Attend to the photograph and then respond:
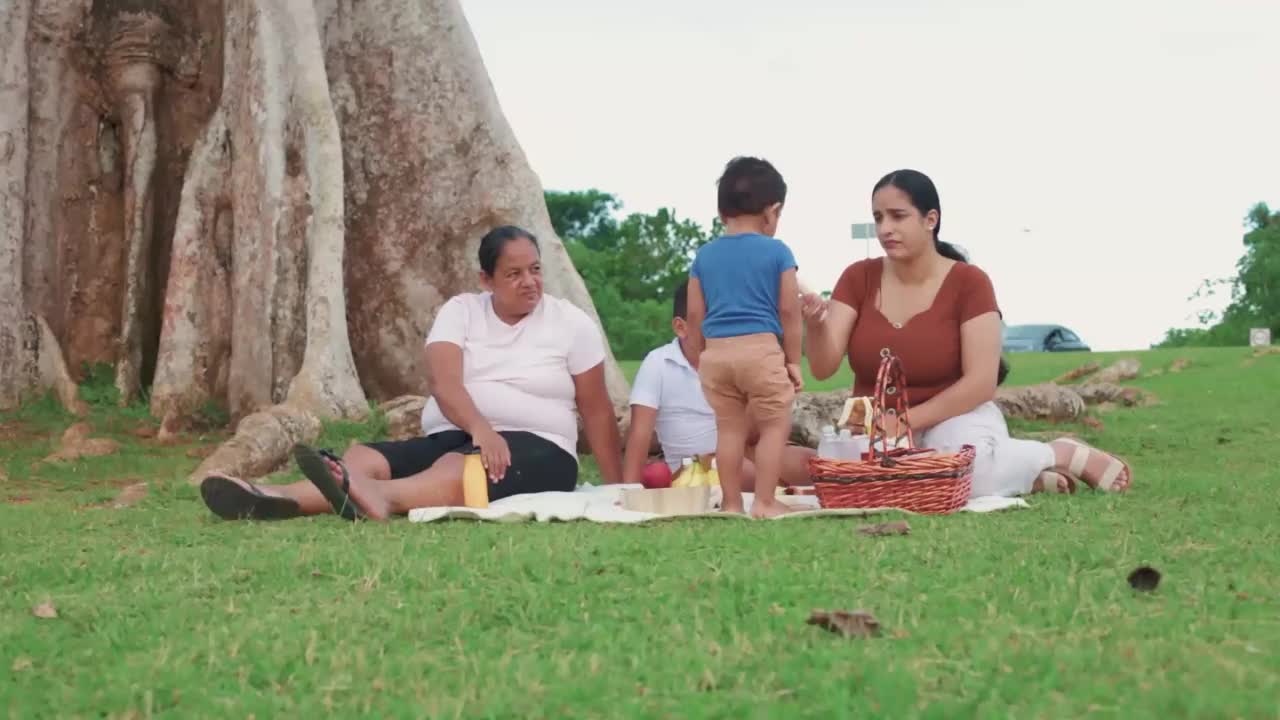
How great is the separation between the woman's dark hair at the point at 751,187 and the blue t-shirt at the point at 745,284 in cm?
11

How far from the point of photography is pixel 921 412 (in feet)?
18.3

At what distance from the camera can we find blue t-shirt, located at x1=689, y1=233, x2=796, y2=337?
508cm

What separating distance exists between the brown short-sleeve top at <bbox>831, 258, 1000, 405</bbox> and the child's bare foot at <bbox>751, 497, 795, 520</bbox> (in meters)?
0.92

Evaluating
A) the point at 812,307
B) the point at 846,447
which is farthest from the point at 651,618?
the point at 846,447

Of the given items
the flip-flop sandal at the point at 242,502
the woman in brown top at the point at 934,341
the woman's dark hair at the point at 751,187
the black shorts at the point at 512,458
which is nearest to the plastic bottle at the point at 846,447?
the woman in brown top at the point at 934,341

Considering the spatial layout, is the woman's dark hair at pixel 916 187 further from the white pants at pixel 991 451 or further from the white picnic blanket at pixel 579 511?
the white picnic blanket at pixel 579 511

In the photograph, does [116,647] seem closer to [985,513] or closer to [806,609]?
[806,609]

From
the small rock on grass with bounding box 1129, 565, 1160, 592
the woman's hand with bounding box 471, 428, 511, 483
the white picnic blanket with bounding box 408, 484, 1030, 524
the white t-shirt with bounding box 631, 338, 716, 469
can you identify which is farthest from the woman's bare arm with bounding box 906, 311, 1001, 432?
the small rock on grass with bounding box 1129, 565, 1160, 592

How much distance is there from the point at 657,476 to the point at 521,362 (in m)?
0.83

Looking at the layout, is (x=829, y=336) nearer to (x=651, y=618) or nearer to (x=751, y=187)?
(x=751, y=187)

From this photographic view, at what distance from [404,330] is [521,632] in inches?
288

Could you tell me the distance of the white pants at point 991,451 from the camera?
5.58 m

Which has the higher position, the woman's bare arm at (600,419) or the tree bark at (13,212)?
the tree bark at (13,212)

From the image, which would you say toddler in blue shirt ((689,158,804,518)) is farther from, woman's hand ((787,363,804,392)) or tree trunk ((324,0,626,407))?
tree trunk ((324,0,626,407))
